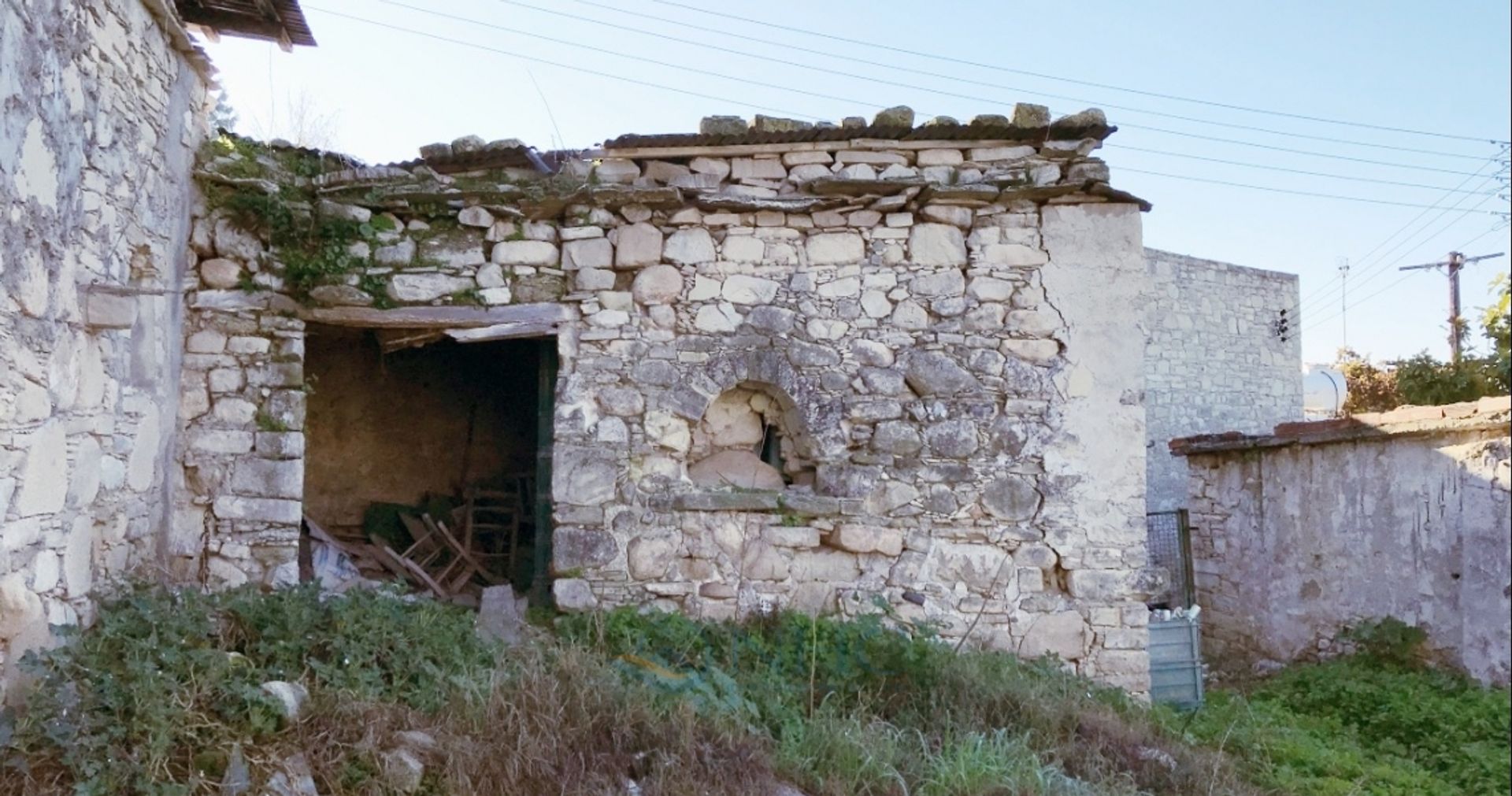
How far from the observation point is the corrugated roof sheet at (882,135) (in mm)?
5688

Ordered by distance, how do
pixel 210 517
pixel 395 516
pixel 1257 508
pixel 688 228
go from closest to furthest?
pixel 210 517, pixel 688 228, pixel 395 516, pixel 1257 508

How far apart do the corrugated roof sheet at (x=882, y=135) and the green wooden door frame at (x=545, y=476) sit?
124 centimetres

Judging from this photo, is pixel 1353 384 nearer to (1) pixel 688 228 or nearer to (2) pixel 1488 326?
(2) pixel 1488 326

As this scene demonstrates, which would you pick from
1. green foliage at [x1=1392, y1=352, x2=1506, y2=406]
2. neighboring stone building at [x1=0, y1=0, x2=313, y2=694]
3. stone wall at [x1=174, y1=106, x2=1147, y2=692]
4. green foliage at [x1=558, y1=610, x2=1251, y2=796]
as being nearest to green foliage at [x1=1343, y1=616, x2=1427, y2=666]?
green foliage at [x1=1392, y1=352, x2=1506, y2=406]

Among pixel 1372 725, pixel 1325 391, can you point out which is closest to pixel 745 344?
pixel 1372 725

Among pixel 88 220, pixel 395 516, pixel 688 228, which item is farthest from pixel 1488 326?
pixel 395 516

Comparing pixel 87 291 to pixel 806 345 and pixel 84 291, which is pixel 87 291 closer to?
pixel 84 291

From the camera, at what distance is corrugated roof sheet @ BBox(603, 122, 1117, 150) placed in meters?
5.69

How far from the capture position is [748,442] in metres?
5.88

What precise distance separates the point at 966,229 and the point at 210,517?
4.38 meters

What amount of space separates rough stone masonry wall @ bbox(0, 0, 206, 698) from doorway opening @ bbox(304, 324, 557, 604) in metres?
1.98

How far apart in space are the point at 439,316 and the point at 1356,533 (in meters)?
7.16

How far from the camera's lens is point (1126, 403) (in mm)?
5754

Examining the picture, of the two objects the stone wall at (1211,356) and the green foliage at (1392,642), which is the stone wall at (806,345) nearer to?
the green foliage at (1392,642)
